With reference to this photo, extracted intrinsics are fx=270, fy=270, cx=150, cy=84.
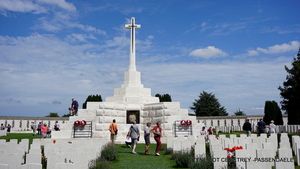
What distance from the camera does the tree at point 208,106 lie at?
144 feet

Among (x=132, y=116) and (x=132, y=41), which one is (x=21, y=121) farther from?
(x=132, y=41)

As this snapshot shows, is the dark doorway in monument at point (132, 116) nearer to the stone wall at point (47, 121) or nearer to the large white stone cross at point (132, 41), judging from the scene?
the large white stone cross at point (132, 41)

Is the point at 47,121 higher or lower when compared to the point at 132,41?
lower

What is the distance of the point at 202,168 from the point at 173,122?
1148 centimetres

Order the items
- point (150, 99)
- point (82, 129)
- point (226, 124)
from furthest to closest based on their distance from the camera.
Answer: point (226, 124) < point (150, 99) < point (82, 129)

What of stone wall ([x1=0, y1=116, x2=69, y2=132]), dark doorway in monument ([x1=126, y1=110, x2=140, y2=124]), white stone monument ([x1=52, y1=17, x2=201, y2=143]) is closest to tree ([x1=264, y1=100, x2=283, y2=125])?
white stone monument ([x1=52, y1=17, x2=201, y2=143])

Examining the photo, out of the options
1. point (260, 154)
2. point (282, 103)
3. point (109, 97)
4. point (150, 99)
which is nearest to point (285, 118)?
point (282, 103)

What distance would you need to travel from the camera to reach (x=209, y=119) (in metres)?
32.7

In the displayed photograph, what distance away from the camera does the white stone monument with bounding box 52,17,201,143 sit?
19.2 m

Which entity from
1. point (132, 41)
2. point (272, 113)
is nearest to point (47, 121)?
point (132, 41)

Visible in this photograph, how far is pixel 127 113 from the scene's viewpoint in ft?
69.4

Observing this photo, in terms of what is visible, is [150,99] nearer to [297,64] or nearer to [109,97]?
[109,97]

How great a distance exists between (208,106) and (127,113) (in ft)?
83.9

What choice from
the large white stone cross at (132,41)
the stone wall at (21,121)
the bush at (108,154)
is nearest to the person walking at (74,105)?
the large white stone cross at (132,41)
